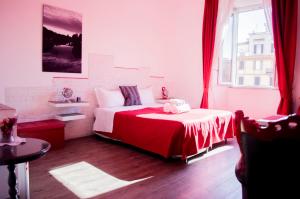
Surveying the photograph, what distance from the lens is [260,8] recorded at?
15.0 ft

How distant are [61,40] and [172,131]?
7.82ft

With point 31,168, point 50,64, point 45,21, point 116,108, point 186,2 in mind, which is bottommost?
point 31,168

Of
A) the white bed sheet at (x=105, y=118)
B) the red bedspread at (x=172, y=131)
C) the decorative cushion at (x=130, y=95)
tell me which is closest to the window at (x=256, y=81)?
the red bedspread at (x=172, y=131)

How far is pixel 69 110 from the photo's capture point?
4.04m

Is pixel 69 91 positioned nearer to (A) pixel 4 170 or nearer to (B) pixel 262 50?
(A) pixel 4 170

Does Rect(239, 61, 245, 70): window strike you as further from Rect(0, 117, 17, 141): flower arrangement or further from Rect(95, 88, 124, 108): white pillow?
Rect(0, 117, 17, 141): flower arrangement

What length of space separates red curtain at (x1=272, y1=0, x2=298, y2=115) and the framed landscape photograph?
3371 mm

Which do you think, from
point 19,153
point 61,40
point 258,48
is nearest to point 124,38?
point 61,40

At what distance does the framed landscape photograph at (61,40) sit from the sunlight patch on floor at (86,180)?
69.2 inches

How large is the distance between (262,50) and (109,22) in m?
3.00

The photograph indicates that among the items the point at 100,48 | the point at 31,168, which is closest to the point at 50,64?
the point at 100,48

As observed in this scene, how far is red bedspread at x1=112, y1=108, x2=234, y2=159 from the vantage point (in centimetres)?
294

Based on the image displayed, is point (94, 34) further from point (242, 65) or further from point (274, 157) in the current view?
point (274, 157)

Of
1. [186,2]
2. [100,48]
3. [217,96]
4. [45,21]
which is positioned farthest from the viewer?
[186,2]
